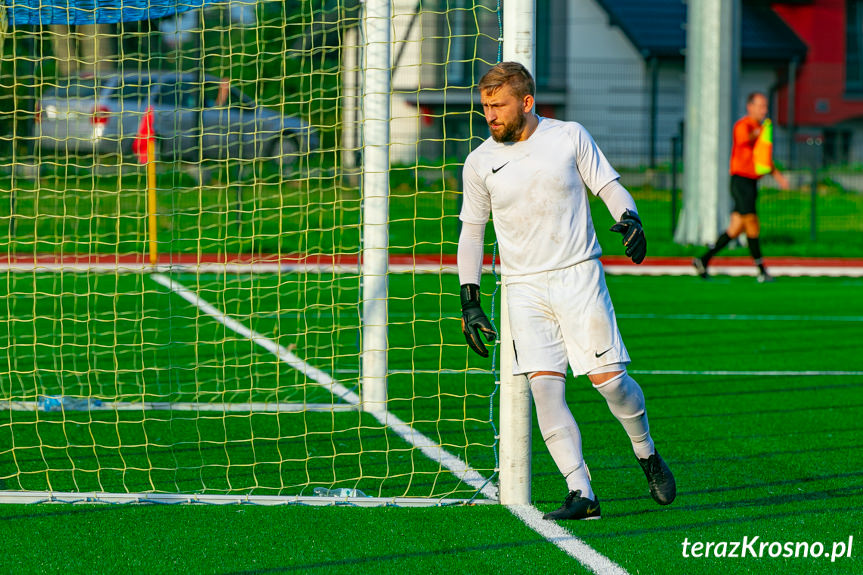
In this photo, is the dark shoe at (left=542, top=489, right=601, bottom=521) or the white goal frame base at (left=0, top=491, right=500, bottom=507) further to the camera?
the white goal frame base at (left=0, top=491, right=500, bottom=507)

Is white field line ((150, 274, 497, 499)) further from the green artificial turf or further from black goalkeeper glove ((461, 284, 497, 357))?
black goalkeeper glove ((461, 284, 497, 357))

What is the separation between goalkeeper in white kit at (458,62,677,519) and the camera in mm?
5141

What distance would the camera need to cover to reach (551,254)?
5.19 m

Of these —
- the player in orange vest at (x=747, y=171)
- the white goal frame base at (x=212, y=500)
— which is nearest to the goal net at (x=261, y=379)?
the white goal frame base at (x=212, y=500)

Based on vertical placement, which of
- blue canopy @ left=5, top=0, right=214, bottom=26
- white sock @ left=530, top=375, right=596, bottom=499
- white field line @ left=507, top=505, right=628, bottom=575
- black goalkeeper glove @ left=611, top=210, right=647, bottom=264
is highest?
blue canopy @ left=5, top=0, right=214, bottom=26

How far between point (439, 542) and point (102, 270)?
40.4ft

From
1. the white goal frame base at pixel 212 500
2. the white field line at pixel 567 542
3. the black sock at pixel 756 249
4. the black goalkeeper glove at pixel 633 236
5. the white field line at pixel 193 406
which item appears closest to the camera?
the white field line at pixel 567 542

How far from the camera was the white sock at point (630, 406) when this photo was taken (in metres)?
5.21

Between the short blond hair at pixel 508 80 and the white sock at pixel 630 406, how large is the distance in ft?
4.13

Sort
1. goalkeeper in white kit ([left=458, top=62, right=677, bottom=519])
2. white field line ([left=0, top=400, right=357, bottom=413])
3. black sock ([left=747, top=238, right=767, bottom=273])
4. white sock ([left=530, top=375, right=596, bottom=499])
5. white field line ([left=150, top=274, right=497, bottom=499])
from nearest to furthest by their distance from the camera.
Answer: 1. goalkeeper in white kit ([left=458, top=62, right=677, bottom=519])
2. white sock ([left=530, top=375, right=596, bottom=499])
3. white field line ([left=150, top=274, right=497, bottom=499])
4. white field line ([left=0, top=400, right=357, bottom=413])
5. black sock ([left=747, top=238, right=767, bottom=273])

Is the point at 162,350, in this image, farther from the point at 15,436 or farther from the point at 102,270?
the point at 102,270

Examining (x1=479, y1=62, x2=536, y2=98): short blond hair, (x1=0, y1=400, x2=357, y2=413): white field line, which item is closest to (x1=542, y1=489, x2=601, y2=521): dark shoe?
(x1=479, y1=62, x2=536, y2=98): short blond hair

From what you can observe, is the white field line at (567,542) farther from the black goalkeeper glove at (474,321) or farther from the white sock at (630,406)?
the black goalkeeper glove at (474,321)

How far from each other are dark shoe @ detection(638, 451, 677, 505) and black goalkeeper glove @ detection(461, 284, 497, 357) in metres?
0.87
